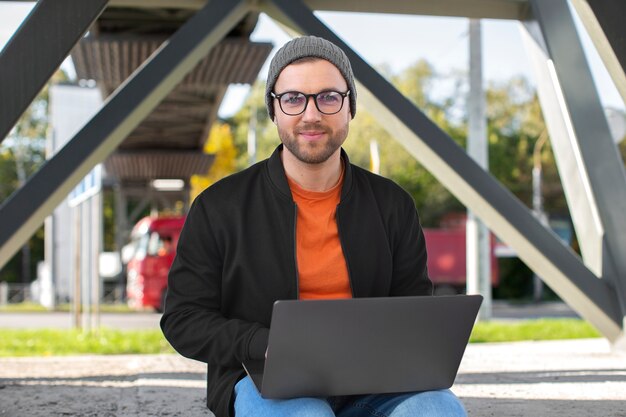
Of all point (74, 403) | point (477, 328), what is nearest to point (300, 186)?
point (74, 403)

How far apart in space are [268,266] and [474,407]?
233cm

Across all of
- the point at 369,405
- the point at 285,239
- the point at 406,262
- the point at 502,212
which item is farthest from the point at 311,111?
the point at 502,212

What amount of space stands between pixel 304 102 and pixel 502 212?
175 inches

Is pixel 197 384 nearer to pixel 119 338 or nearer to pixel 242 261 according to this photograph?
pixel 242 261

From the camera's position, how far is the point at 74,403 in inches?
209

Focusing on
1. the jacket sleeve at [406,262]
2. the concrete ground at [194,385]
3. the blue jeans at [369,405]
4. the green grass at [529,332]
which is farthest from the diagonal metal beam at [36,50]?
the green grass at [529,332]

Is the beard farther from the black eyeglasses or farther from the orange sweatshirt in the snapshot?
the orange sweatshirt

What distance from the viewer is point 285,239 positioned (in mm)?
3041

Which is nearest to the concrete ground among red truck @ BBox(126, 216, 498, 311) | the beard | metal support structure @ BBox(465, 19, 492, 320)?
the beard

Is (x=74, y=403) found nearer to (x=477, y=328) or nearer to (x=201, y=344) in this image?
(x=201, y=344)

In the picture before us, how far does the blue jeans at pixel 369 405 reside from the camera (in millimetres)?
2754

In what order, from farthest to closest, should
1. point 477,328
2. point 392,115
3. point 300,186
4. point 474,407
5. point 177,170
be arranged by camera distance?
point 177,170, point 477,328, point 392,115, point 474,407, point 300,186

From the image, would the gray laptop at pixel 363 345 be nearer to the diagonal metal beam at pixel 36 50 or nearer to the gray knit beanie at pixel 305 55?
the gray knit beanie at pixel 305 55

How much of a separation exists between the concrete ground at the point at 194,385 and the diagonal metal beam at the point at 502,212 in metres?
0.46
